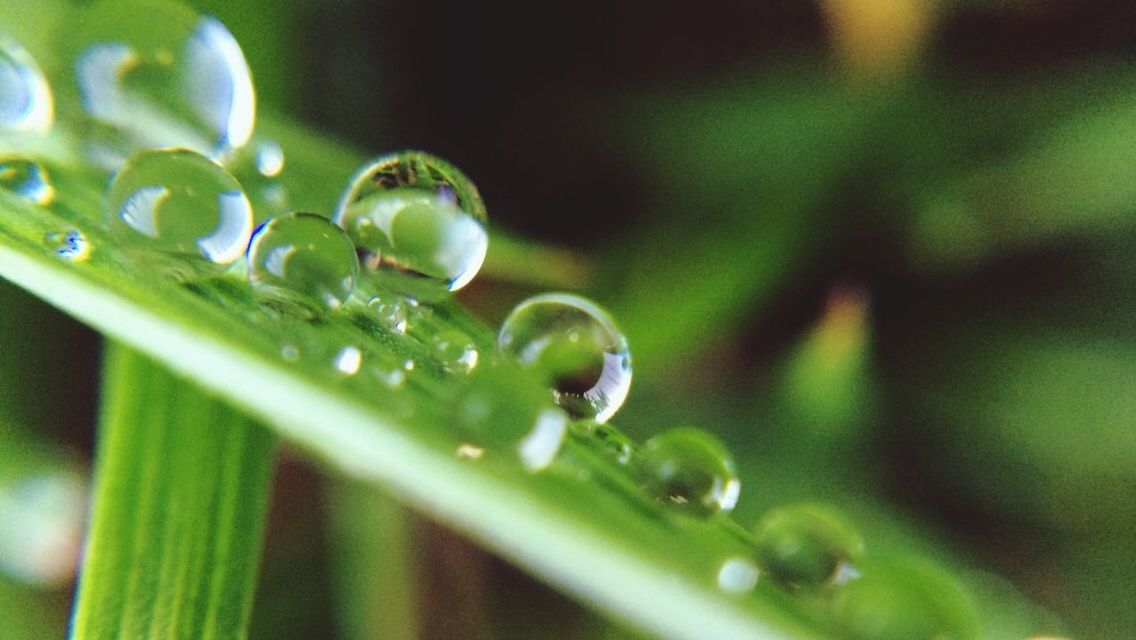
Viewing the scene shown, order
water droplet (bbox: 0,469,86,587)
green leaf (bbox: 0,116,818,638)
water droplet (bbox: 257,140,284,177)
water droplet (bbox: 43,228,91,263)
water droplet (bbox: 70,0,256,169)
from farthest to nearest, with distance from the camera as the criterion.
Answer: water droplet (bbox: 0,469,86,587) → water droplet (bbox: 257,140,284,177) → water droplet (bbox: 70,0,256,169) → water droplet (bbox: 43,228,91,263) → green leaf (bbox: 0,116,818,638)

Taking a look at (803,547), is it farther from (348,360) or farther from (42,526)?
(42,526)

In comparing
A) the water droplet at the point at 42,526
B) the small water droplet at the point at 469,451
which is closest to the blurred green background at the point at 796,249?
the water droplet at the point at 42,526

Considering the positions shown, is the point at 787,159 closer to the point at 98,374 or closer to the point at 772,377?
the point at 772,377

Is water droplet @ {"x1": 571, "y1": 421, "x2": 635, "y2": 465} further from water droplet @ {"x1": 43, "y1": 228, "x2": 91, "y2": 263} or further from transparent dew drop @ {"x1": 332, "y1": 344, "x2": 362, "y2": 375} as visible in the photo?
water droplet @ {"x1": 43, "y1": 228, "x2": 91, "y2": 263}

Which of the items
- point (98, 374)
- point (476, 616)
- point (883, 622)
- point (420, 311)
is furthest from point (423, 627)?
point (883, 622)

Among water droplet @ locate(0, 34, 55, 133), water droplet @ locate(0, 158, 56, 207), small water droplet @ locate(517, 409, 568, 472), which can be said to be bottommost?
small water droplet @ locate(517, 409, 568, 472)

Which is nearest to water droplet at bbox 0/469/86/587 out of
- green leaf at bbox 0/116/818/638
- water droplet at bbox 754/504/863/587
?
green leaf at bbox 0/116/818/638

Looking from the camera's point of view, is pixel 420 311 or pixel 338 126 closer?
pixel 420 311

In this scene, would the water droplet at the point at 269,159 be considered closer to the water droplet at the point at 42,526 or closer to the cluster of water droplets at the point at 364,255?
the cluster of water droplets at the point at 364,255
